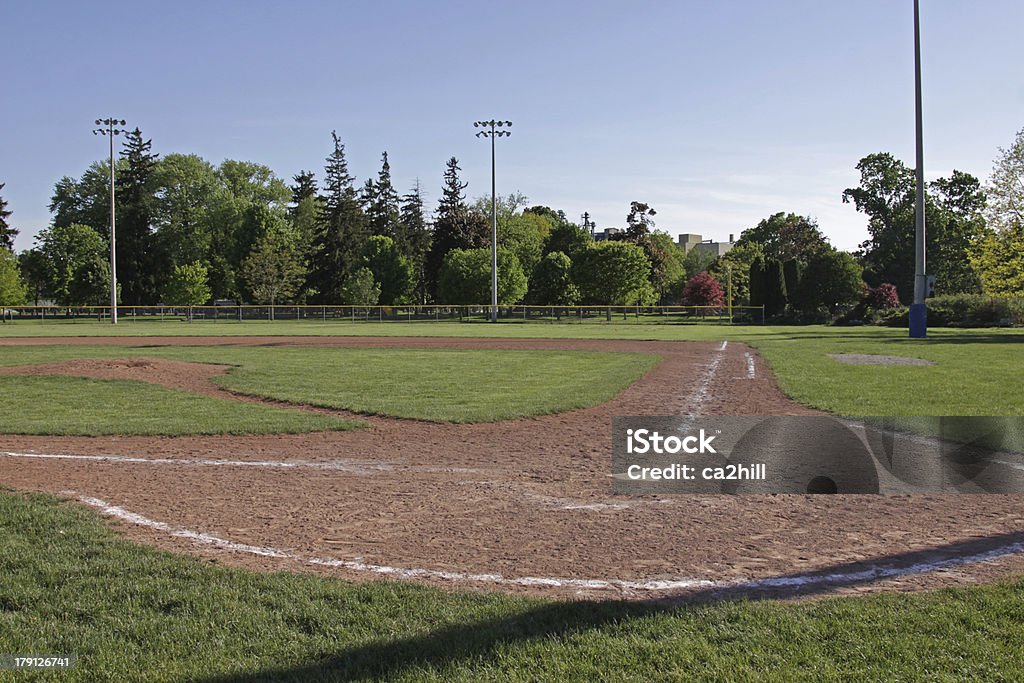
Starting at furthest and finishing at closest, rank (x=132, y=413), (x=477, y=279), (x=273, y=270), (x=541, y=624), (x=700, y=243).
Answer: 1. (x=700, y=243)
2. (x=273, y=270)
3. (x=477, y=279)
4. (x=132, y=413)
5. (x=541, y=624)

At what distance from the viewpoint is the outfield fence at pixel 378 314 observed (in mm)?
63906

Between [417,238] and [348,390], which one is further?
[417,238]

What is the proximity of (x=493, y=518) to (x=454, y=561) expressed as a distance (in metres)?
1.09

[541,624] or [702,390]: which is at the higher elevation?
[702,390]

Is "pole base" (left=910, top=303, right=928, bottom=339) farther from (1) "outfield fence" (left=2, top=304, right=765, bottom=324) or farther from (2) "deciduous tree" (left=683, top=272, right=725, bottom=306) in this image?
(2) "deciduous tree" (left=683, top=272, right=725, bottom=306)

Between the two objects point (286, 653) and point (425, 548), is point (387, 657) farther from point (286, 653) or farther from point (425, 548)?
point (425, 548)

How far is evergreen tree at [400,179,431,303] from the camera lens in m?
92.5

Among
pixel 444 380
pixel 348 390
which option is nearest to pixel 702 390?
pixel 444 380

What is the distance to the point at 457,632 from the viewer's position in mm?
3834

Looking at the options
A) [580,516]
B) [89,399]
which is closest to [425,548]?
[580,516]

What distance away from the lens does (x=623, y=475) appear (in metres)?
7.66

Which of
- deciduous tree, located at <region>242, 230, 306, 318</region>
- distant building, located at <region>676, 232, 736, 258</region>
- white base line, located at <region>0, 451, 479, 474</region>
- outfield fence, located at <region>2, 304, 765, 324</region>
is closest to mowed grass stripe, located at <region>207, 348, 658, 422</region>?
white base line, located at <region>0, 451, 479, 474</region>

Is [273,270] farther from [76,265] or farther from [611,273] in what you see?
[611,273]

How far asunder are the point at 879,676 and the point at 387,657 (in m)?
2.10
